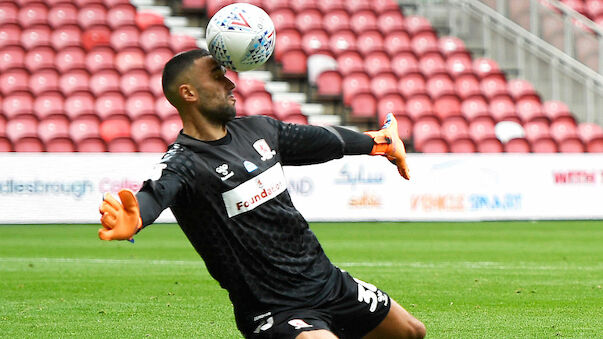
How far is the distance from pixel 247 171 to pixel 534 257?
859 cm

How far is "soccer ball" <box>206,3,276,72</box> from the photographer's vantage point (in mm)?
4344

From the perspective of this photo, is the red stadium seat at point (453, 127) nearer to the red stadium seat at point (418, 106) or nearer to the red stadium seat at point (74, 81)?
the red stadium seat at point (418, 106)

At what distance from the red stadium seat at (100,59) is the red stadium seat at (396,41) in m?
6.42

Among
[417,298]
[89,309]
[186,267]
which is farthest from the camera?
[186,267]

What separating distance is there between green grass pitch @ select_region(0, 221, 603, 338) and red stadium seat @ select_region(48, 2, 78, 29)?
7.77 m

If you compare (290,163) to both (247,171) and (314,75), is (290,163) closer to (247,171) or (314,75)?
(247,171)

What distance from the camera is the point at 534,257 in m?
12.2

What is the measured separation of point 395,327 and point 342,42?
18.8 m

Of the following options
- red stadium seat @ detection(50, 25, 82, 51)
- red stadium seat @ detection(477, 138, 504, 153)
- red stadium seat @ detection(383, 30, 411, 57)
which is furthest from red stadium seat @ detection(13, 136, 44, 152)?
red stadium seat @ detection(477, 138, 504, 153)

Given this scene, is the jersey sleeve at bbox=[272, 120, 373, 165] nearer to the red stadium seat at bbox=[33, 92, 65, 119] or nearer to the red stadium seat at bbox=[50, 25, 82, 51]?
the red stadium seat at bbox=[33, 92, 65, 119]

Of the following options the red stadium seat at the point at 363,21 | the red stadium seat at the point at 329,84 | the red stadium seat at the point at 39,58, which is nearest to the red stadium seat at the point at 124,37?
the red stadium seat at the point at 39,58

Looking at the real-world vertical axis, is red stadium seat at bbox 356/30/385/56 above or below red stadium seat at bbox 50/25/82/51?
below

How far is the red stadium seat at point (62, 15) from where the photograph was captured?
907 inches

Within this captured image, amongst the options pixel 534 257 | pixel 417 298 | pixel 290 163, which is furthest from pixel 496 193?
pixel 290 163
